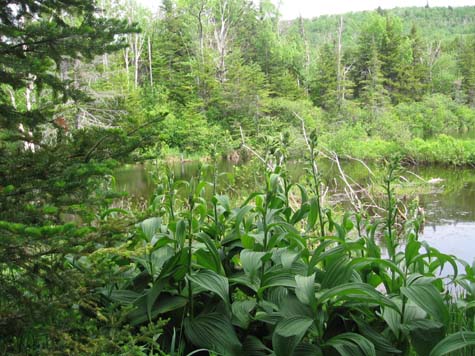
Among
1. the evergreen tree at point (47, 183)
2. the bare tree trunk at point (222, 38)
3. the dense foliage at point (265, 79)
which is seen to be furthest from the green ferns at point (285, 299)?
the bare tree trunk at point (222, 38)

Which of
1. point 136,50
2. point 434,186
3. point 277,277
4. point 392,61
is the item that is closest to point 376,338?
point 277,277

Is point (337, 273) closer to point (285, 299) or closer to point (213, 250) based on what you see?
point (285, 299)

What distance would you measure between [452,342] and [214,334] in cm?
75

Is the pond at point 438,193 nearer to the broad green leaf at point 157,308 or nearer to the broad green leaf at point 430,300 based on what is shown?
the broad green leaf at point 157,308

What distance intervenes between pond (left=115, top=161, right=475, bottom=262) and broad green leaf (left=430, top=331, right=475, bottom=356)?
100 inches

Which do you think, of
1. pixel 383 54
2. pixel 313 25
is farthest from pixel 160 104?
pixel 313 25

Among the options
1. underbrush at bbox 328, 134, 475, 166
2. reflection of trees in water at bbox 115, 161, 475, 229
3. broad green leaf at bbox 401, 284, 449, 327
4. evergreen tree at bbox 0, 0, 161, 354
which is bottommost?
reflection of trees in water at bbox 115, 161, 475, 229

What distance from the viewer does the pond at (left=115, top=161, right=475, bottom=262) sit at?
22.1ft

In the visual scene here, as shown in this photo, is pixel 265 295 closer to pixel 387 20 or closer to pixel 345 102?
pixel 345 102

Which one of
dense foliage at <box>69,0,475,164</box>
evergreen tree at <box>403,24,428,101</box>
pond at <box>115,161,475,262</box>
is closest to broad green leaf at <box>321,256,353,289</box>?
pond at <box>115,161,475,262</box>

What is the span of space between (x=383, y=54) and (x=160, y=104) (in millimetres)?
16351

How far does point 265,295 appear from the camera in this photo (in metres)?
1.70

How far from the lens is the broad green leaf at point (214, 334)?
1.50m

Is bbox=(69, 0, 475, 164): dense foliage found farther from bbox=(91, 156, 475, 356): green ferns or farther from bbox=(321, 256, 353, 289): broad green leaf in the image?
bbox=(321, 256, 353, 289): broad green leaf
